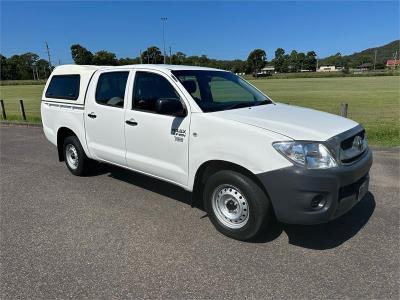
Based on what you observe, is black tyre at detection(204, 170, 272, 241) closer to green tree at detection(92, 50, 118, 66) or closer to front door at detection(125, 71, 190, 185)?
front door at detection(125, 71, 190, 185)

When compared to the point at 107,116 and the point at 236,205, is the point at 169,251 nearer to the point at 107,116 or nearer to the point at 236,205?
the point at 236,205

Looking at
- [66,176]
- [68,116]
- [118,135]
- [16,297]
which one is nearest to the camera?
[16,297]

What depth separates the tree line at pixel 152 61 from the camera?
4160 inches

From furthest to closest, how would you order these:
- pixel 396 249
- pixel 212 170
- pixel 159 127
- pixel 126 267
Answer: pixel 159 127, pixel 212 170, pixel 396 249, pixel 126 267

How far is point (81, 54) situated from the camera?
109250 mm

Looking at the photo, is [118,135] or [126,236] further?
[118,135]

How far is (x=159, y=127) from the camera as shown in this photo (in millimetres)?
4426

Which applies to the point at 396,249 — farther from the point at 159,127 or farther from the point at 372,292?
the point at 159,127

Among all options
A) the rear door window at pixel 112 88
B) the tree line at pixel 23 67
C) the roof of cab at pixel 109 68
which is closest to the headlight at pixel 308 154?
the roof of cab at pixel 109 68

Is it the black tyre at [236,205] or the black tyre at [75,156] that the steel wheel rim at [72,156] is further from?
the black tyre at [236,205]

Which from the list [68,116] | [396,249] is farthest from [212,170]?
[68,116]

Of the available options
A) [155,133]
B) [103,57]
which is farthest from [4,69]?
[155,133]

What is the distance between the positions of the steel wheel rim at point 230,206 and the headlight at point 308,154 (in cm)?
69

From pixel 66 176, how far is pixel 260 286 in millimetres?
4453
